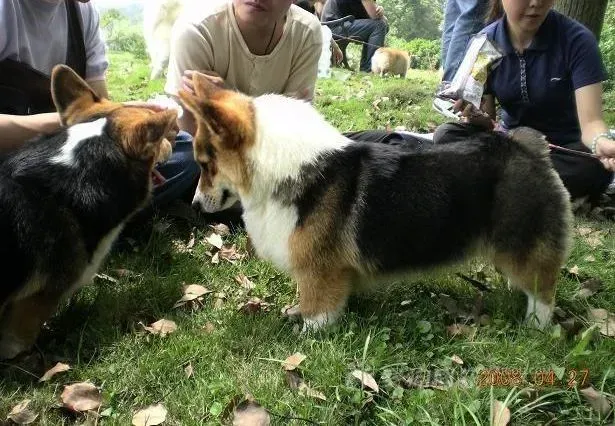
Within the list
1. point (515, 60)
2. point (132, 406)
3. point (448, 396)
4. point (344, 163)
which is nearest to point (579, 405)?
point (448, 396)

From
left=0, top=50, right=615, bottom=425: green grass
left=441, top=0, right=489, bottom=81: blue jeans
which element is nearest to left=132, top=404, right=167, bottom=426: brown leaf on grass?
left=0, top=50, right=615, bottom=425: green grass

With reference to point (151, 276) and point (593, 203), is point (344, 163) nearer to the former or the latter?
point (151, 276)

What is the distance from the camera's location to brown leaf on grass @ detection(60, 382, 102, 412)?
210 centimetres

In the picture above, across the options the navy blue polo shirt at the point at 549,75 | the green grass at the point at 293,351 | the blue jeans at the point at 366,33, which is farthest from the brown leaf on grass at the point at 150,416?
the blue jeans at the point at 366,33

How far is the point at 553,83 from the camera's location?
12.6 feet

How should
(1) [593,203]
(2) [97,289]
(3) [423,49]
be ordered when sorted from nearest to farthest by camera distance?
(2) [97,289] → (1) [593,203] → (3) [423,49]

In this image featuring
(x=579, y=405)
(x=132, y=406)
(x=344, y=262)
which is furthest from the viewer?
(x=344, y=262)

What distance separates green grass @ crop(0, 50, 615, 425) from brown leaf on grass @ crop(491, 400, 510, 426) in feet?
0.19

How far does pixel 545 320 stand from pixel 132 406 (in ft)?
6.52

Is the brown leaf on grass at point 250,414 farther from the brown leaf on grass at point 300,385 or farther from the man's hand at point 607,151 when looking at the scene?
the man's hand at point 607,151

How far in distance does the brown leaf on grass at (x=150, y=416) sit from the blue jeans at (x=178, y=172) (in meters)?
1.74

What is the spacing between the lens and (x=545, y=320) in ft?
8.43

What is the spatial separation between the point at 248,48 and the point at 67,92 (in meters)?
1.24
